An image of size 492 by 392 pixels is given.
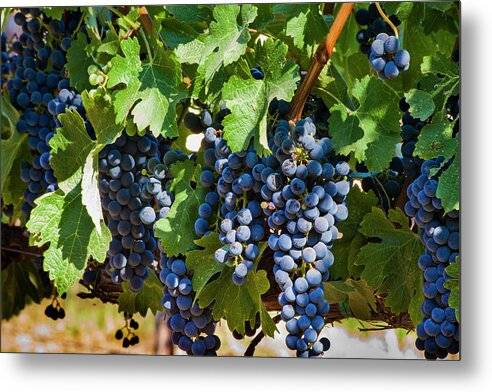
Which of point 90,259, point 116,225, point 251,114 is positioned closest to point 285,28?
point 251,114

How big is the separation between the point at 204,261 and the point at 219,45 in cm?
42

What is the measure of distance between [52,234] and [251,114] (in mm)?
490

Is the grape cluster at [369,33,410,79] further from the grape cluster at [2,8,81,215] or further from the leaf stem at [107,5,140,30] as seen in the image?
the grape cluster at [2,8,81,215]

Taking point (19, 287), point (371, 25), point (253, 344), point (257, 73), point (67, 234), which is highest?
point (371, 25)

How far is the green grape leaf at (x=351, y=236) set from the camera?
1.97 m

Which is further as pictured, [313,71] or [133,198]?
[133,198]

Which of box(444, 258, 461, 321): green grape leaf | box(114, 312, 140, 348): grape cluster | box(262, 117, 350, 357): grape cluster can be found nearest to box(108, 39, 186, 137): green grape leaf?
box(262, 117, 350, 357): grape cluster

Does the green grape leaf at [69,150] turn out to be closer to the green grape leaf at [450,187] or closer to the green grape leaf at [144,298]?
the green grape leaf at [144,298]

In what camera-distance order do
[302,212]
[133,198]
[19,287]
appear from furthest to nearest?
[19,287] < [133,198] < [302,212]

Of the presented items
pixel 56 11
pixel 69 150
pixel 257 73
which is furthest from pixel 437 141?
pixel 56 11

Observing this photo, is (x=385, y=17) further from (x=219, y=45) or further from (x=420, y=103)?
(x=219, y=45)

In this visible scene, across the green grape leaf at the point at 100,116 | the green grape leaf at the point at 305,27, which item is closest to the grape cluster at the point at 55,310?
the green grape leaf at the point at 100,116

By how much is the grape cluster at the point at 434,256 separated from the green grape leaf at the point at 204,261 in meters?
0.38

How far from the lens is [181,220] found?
1999 mm
